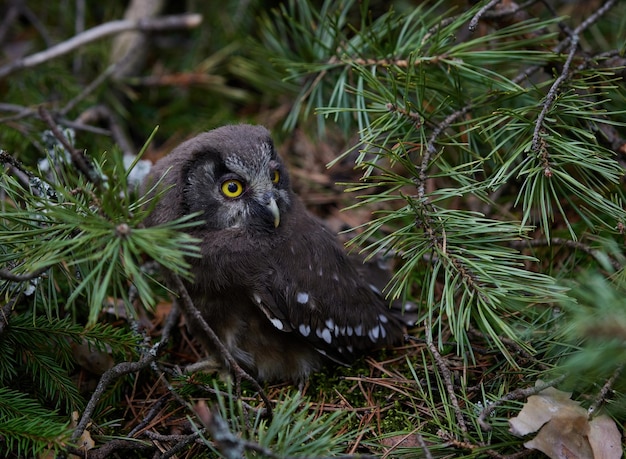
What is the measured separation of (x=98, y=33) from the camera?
457cm

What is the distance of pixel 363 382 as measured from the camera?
3.31 meters

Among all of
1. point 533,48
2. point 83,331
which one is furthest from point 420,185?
point 83,331

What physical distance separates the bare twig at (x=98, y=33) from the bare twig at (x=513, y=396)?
344 cm

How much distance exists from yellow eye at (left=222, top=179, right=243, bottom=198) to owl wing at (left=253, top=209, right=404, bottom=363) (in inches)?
14.6

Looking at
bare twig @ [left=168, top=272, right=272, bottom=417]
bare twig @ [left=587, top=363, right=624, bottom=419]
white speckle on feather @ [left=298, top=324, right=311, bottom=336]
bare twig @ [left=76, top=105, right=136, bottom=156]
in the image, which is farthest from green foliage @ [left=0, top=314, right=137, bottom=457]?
bare twig @ [left=587, top=363, right=624, bottom=419]

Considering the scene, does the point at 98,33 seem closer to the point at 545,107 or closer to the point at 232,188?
the point at 232,188

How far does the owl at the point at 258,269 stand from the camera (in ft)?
10.7

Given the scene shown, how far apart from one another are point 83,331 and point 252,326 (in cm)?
90

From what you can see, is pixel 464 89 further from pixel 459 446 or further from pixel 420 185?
pixel 459 446

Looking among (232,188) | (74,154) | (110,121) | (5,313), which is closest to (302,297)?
(232,188)

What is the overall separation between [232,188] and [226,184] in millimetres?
39

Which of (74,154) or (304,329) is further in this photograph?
(304,329)

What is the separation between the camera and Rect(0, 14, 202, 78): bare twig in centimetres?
436

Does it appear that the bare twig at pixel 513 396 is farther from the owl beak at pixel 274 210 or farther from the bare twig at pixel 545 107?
the owl beak at pixel 274 210
